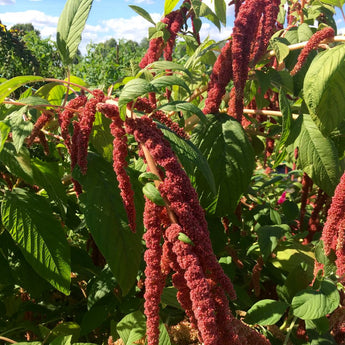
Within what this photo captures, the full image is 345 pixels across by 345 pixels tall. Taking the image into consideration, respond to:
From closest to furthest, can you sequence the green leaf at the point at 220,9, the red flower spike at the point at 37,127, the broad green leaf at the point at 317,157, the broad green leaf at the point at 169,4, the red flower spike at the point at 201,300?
the red flower spike at the point at 201,300, the red flower spike at the point at 37,127, the broad green leaf at the point at 317,157, the broad green leaf at the point at 169,4, the green leaf at the point at 220,9

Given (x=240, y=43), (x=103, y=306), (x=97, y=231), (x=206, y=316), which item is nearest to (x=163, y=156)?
(x=206, y=316)

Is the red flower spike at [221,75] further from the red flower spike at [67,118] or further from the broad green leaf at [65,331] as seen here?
the broad green leaf at [65,331]

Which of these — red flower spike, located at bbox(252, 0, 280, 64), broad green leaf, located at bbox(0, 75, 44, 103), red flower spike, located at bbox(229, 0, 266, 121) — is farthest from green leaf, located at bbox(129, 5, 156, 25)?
broad green leaf, located at bbox(0, 75, 44, 103)

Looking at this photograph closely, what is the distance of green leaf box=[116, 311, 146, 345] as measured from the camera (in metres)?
1.03

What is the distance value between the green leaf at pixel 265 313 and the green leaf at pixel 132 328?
317 millimetres

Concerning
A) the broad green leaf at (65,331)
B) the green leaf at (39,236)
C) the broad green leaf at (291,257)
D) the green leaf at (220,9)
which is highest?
the green leaf at (220,9)

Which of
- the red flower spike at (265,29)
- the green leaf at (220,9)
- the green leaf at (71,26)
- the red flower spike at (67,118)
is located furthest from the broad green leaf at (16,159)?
the green leaf at (220,9)

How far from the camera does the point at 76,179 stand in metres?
1.13

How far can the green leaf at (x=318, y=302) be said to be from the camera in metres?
0.98

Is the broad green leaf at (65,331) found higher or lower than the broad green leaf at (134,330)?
lower

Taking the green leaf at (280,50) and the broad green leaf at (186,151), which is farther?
the green leaf at (280,50)

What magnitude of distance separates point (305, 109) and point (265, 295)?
874 mm

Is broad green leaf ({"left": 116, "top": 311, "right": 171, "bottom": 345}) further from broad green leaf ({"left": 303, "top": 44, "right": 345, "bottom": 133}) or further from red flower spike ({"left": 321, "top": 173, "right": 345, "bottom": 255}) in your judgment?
broad green leaf ({"left": 303, "top": 44, "right": 345, "bottom": 133})

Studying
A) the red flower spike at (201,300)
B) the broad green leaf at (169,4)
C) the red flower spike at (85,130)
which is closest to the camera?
the red flower spike at (201,300)
